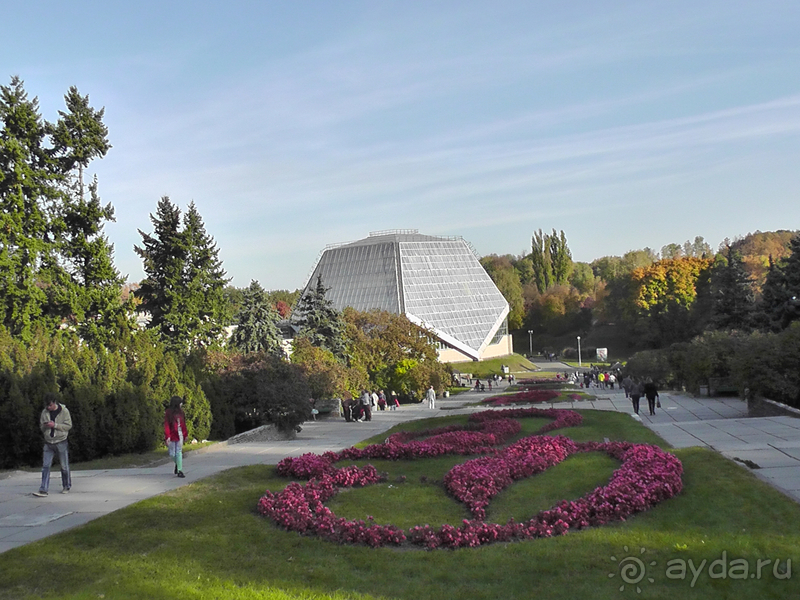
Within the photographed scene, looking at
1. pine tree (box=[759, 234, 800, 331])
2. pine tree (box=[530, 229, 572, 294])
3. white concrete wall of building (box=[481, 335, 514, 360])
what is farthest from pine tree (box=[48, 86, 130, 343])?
pine tree (box=[530, 229, 572, 294])

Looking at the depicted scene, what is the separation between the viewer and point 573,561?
6.77m

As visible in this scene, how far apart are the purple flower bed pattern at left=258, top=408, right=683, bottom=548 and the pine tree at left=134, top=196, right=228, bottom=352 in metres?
16.3

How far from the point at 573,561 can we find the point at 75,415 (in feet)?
42.5

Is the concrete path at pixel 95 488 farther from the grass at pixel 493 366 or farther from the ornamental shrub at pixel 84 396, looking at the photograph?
the grass at pixel 493 366

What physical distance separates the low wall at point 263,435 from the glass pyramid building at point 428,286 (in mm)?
58073

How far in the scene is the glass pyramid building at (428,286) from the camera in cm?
8312

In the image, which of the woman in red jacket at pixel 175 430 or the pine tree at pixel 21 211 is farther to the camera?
the pine tree at pixel 21 211

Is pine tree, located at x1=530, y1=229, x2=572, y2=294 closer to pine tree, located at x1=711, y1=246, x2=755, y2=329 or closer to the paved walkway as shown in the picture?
pine tree, located at x1=711, y1=246, x2=755, y2=329

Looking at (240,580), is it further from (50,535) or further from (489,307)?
(489,307)

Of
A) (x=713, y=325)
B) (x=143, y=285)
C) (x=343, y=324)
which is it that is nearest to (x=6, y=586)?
(x=143, y=285)

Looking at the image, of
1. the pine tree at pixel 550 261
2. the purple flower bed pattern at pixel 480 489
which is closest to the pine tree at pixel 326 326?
the purple flower bed pattern at pixel 480 489

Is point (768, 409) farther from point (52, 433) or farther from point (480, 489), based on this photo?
point (52, 433)

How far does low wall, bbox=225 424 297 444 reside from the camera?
20.3m

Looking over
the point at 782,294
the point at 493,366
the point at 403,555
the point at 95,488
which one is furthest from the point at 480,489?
the point at 493,366
